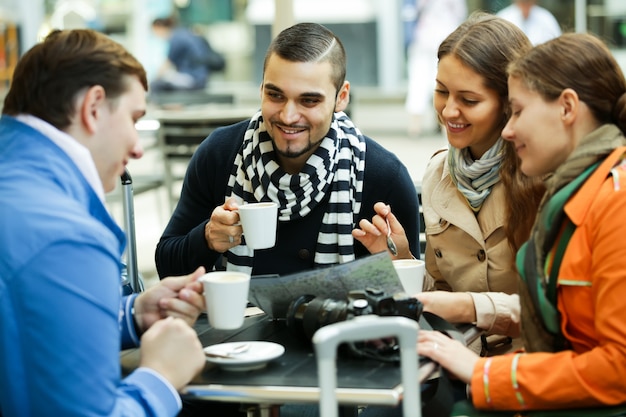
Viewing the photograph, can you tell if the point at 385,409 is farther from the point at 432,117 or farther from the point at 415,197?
the point at 432,117

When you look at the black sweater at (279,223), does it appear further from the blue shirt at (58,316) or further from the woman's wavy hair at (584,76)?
the blue shirt at (58,316)

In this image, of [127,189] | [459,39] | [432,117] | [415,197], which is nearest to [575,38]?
[459,39]

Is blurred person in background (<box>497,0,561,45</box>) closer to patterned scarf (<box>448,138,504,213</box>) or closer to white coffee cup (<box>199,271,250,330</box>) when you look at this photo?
patterned scarf (<box>448,138,504,213</box>)

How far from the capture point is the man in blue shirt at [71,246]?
187 cm

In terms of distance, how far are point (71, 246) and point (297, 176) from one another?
4.08 ft

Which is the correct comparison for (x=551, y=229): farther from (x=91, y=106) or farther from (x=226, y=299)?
(x=91, y=106)

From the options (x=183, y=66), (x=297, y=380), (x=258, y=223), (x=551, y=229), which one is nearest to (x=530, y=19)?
(x=183, y=66)

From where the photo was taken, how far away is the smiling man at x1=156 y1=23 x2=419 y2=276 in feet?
9.82

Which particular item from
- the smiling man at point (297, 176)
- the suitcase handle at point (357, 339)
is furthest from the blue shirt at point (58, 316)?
the smiling man at point (297, 176)

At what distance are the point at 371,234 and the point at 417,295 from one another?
348mm

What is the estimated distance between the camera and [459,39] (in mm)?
2885

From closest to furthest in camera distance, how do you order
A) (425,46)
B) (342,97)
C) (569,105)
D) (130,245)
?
(569,105) → (342,97) → (130,245) → (425,46)

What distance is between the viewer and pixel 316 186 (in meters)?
3.07

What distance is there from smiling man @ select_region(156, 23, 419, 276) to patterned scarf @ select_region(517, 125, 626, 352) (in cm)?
87
